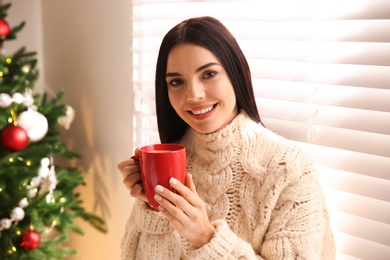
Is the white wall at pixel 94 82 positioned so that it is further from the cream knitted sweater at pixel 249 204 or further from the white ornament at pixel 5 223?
the cream knitted sweater at pixel 249 204

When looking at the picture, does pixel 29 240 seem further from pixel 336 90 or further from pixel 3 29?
pixel 336 90

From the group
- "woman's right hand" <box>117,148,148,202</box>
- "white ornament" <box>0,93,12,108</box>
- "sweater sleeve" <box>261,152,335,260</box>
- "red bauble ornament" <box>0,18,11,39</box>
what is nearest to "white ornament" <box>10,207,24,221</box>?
"white ornament" <box>0,93,12,108</box>

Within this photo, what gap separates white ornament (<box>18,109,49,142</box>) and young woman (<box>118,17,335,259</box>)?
2.51 ft

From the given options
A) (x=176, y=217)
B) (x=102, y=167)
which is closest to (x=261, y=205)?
→ (x=176, y=217)

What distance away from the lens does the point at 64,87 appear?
225cm

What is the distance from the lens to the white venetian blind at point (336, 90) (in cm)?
108

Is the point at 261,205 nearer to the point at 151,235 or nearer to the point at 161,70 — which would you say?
the point at 151,235

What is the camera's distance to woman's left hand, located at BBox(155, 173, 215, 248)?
92 cm

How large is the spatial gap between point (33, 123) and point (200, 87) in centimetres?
94

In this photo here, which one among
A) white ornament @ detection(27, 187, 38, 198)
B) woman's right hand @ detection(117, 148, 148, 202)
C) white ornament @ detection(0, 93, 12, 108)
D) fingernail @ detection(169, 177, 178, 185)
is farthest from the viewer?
white ornament @ detection(27, 187, 38, 198)

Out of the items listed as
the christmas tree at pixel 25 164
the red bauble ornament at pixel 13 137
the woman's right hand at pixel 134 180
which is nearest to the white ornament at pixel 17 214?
the christmas tree at pixel 25 164

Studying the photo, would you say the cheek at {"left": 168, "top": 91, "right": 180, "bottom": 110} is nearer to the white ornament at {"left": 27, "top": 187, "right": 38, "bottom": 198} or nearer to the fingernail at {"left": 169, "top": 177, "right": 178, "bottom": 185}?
the fingernail at {"left": 169, "top": 177, "right": 178, "bottom": 185}

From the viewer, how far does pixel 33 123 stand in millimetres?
1759

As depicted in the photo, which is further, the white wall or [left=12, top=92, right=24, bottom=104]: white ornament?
the white wall
